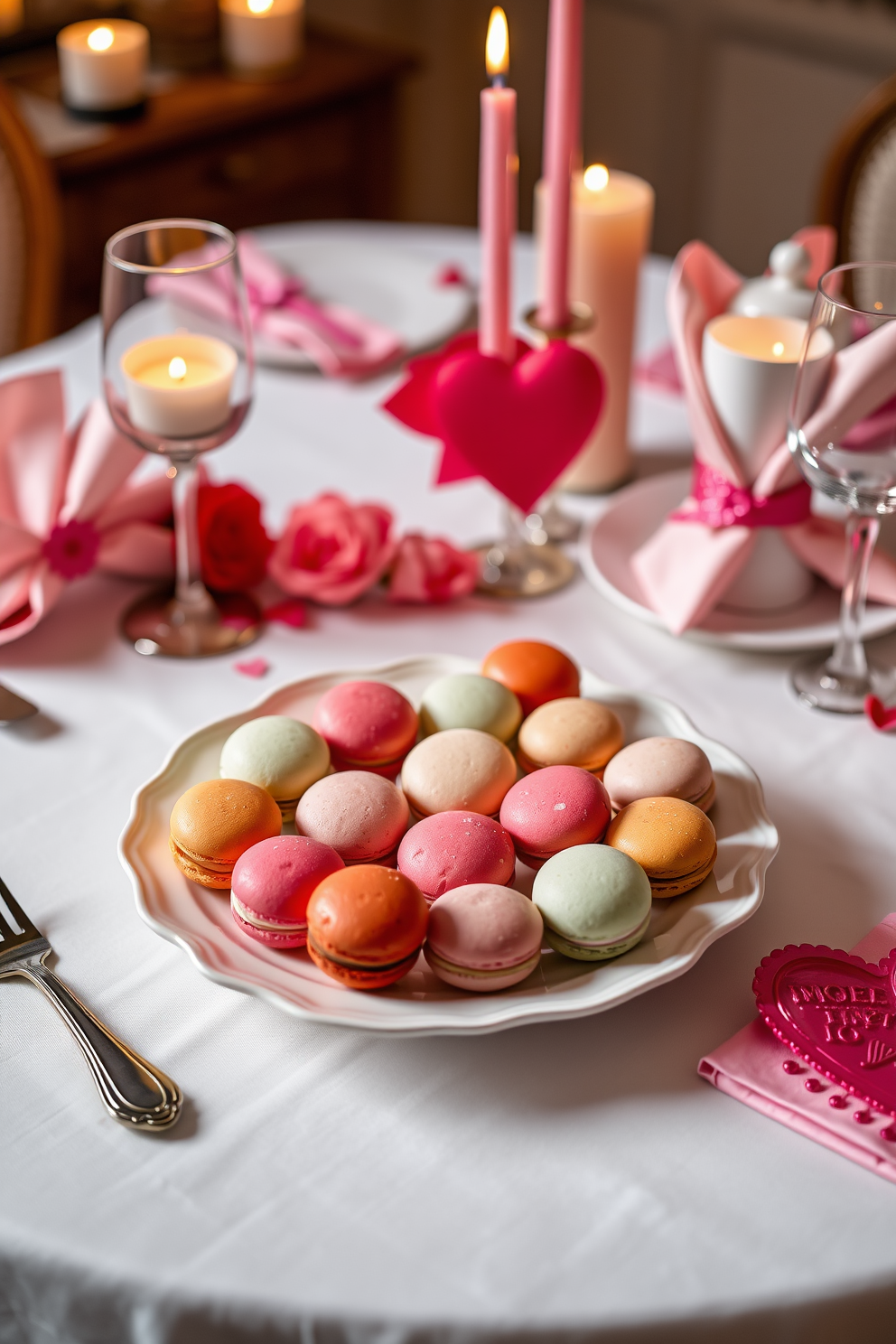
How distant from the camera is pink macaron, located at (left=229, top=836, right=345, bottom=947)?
2.02ft

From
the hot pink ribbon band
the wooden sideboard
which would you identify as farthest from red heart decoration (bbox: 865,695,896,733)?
the wooden sideboard

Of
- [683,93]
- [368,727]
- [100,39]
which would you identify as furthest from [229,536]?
[683,93]

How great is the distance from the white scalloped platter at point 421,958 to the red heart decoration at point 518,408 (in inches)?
9.6

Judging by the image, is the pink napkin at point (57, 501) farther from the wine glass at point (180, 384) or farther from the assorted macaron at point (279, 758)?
the assorted macaron at point (279, 758)

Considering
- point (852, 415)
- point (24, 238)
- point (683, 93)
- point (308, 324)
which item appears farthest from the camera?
point (683, 93)

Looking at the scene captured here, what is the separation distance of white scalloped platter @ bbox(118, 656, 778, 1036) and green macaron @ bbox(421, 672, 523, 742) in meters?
0.10

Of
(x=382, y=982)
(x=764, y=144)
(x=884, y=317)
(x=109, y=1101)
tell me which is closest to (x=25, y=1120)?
(x=109, y=1101)

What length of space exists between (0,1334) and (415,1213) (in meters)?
0.20

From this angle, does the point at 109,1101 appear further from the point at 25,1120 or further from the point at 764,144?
the point at 764,144

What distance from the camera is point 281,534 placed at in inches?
38.5

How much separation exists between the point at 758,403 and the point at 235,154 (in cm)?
168

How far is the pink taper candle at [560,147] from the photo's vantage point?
870 mm

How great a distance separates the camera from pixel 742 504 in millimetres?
897

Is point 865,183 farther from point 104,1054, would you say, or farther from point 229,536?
point 104,1054
